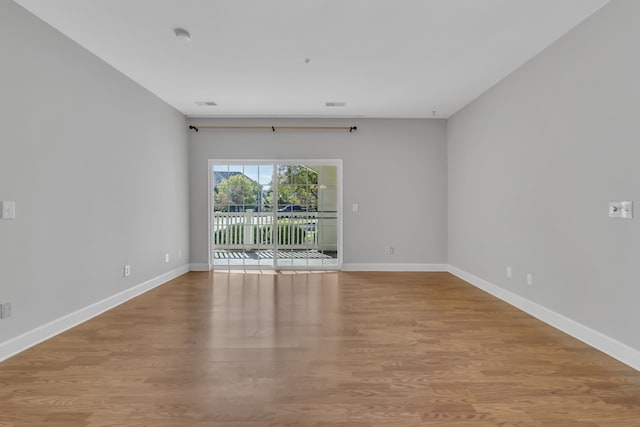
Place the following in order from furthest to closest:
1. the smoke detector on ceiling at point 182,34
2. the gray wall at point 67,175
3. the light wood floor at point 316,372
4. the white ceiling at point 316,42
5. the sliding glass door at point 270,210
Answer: the sliding glass door at point 270,210 < the smoke detector on ceiling at point 182,34 < the white ceiling at point 316,42 < the gray wall at point 67,175 < the light wood floor at point 316,372

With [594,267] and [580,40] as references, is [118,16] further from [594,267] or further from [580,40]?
[594,267]

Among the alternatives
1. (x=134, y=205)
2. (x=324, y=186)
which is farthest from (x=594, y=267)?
(x=134, y=205)

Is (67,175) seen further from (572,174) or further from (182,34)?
(572,174)

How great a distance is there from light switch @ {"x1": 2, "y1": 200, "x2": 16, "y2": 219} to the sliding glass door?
3.42 metres

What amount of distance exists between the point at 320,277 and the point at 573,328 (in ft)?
11.0

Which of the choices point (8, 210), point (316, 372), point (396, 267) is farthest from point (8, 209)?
point (396, 267)

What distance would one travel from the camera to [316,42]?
10.4 feet

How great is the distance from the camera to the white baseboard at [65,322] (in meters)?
2.44

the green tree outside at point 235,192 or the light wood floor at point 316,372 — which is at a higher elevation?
the green tree outside at point 235,192

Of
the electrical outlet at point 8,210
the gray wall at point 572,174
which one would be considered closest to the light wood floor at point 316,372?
the gray wall at point 572,174

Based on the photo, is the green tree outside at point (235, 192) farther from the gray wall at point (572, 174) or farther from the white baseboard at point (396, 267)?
the gray wall at point (572, 174)

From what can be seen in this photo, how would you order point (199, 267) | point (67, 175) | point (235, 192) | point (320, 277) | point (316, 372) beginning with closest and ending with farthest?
1. point (316, 372)
2. point (67, 175)
3. point (320, 277)
4. point (199, 267)
5. point (235, 192)

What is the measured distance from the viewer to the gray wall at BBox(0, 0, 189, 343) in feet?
8.20

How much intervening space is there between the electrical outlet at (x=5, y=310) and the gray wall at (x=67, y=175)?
4 cm
